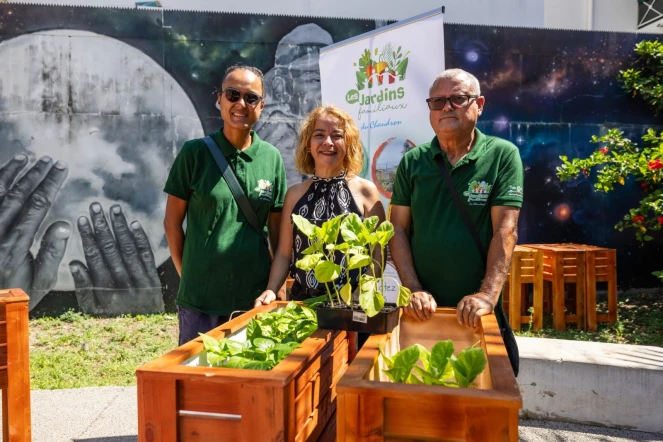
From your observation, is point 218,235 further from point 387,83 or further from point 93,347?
point 93,347

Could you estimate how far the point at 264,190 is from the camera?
2.57m

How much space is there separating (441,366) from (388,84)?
343 cm

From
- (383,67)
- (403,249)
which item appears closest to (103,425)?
(403,249)

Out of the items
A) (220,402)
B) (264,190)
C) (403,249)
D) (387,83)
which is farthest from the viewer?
(387,83)

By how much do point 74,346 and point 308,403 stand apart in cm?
449

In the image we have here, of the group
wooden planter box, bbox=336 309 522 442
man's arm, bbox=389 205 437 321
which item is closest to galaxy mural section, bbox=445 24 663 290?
man's arm, bbox=389 205 437 321

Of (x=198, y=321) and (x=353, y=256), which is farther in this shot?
(x=198, y=321)

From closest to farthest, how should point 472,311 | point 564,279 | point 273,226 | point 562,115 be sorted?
point 472,311
point 273,226
point 564,279
point 562,115

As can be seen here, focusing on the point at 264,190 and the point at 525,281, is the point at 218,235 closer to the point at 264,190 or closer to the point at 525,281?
the point at 264,190

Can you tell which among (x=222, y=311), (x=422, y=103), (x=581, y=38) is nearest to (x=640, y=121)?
(x=581, y=38)

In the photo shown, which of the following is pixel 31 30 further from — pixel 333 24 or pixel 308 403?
pixel 308 403

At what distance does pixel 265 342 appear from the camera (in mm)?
1476

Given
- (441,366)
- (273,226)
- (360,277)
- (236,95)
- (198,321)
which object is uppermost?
(236,95)

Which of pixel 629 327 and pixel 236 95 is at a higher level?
pixel 236 95
